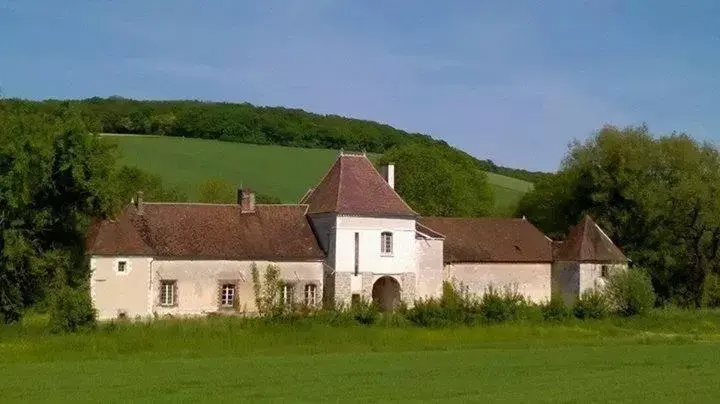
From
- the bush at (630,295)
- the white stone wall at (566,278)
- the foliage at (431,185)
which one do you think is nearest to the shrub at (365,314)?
the bush at (630,295)

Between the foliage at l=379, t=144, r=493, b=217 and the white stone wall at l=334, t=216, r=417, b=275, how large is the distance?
89.2ft

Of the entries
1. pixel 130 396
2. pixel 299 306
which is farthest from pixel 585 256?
pixel 130 396

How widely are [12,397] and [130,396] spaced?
84.3 inches

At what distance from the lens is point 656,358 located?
3138cm

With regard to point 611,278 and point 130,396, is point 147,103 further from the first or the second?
point 130,396

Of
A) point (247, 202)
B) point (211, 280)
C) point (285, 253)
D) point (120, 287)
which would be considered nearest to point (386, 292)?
point (285, 253)

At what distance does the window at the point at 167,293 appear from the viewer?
1828 inches

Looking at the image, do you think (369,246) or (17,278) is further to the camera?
(369,246)

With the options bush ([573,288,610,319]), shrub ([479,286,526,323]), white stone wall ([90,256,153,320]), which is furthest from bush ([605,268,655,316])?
white stone wall ([90,256,153,320])

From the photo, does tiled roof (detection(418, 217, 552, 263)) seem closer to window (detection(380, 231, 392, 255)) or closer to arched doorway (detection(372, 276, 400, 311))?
arched doorway (detection(372, 276, 400, 311))

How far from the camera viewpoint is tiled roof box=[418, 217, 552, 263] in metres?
54.8

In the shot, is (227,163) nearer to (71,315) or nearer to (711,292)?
(711,292)

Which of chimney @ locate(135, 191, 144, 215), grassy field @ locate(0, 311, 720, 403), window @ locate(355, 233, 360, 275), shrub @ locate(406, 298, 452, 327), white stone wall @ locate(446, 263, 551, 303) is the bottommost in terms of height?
grassy field @ locate(0, 311, 720, 403)

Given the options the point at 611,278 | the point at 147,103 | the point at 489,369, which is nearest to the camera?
the point at 489,369
